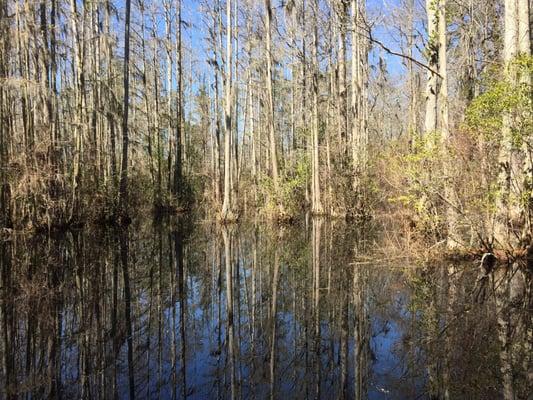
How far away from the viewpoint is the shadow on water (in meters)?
3.84

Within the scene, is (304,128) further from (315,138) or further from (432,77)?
(432,77)

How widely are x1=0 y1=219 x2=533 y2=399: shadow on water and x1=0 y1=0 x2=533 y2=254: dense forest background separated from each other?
67.4 inches

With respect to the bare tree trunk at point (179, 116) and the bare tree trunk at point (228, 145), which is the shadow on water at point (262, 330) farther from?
the bare tree trunk at point (179, 116)

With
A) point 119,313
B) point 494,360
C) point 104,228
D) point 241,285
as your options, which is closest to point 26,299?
point 119,313

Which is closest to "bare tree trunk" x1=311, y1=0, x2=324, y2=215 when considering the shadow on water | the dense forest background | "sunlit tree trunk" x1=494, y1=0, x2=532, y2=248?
the dense forest background

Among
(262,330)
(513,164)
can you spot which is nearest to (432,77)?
(513,164)

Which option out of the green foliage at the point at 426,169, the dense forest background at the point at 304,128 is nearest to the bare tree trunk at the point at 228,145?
the dense forest background at the point at 304,128

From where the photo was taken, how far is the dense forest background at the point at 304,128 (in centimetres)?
793

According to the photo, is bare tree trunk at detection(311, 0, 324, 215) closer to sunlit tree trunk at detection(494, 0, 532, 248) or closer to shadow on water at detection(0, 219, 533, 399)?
shadow on water at detection(0, 219, 533, 399)

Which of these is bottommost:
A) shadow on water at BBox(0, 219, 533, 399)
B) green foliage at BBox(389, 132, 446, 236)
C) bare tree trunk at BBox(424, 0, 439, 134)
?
shadow on water at BBox(0, 219, 533, 399)

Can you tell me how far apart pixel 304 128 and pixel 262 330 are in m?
18.5

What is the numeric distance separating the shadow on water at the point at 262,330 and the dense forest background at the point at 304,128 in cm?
171

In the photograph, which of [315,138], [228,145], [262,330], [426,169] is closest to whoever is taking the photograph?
[262,330]

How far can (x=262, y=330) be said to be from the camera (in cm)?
532
